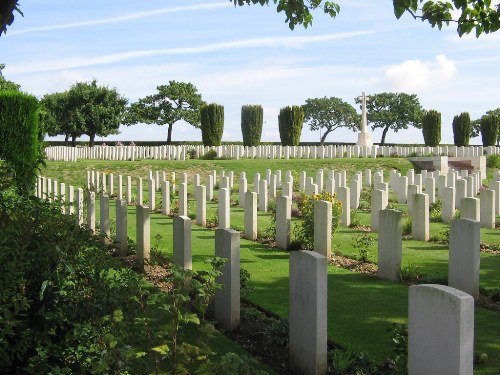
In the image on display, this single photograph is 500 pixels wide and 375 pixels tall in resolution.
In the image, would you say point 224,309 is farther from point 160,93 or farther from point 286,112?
point 160,93

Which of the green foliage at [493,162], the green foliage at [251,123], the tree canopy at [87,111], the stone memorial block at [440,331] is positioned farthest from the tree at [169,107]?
the stone memorial block at [440,331]

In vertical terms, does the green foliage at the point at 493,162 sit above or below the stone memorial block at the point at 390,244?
above

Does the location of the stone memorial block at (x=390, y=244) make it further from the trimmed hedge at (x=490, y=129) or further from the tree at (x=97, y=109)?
the tree at (x=97, y=109)

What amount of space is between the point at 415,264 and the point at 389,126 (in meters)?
67.1

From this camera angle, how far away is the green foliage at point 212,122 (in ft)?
154

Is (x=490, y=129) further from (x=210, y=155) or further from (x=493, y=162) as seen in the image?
(x=210, y=155)

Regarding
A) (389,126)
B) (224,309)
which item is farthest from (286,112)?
(224,309)

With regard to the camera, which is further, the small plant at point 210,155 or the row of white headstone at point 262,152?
the row of white headstone at point 262,152

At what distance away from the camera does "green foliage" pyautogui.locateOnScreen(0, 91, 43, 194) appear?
14.9 meters

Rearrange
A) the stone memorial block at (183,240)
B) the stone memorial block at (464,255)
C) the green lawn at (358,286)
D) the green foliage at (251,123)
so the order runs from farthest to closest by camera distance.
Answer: the green foliage at (251,123) < the stone memorial block at (183,240) < the stone memorial block at (464,255) < the green lawn at (358,286)

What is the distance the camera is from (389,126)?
75.1m

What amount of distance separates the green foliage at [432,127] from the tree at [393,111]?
2236 cm

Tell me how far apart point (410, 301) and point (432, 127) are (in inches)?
1939

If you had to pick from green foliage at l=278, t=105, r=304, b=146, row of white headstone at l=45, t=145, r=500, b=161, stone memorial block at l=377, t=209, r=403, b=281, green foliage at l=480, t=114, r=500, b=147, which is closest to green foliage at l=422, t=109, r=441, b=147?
green foliage at l=480, t=114, r=500, b=147
